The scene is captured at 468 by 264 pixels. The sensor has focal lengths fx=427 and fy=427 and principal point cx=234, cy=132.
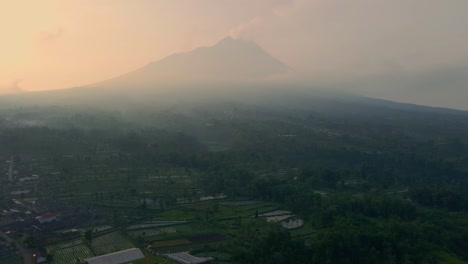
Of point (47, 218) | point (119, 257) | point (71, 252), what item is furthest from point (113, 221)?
point (119, 257)

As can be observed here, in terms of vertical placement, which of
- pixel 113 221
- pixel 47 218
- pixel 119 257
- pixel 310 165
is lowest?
pixel 119 257

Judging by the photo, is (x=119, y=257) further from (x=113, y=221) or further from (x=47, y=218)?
(x=47, y=218)

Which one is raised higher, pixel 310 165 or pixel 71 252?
pixel 310 165

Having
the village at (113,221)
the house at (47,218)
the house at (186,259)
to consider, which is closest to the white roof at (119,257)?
the village at (113,221)

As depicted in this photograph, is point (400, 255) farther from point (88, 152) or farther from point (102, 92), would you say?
point (102, 92)

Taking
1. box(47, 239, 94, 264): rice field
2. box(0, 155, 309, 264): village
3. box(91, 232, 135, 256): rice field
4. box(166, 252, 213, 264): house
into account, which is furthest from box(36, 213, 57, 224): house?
box(166, 252, 213, 264): house

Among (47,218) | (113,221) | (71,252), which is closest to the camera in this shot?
(71,252)

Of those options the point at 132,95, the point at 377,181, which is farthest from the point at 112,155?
the point at 132,95
